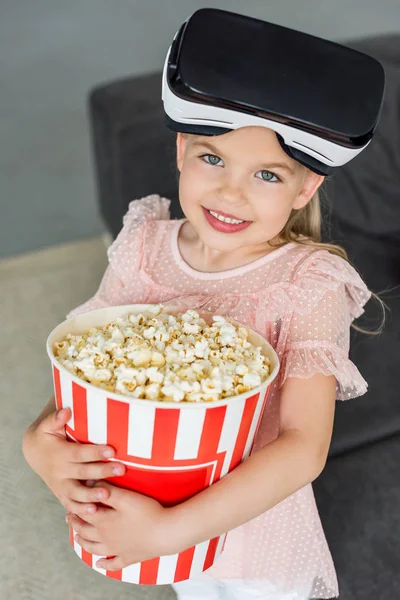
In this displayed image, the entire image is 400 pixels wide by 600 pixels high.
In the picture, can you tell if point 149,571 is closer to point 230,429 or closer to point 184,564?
point 184,564

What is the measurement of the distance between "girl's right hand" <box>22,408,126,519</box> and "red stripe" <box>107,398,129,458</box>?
0.5 inches

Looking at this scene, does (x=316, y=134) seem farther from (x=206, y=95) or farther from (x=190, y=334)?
(x=190, y=334)

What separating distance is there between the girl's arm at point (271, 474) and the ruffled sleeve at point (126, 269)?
0.36 meters

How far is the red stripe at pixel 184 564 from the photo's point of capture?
34.6 inches

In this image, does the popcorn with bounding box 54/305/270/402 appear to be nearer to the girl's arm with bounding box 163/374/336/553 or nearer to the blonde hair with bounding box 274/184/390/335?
the girl's arm with bounding box 163/374/336/553

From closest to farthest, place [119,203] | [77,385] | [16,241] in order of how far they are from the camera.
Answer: [77,385] → [119,203] → [16,241]

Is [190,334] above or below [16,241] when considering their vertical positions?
above

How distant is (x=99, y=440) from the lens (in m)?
0.79

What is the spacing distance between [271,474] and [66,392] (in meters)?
0.28

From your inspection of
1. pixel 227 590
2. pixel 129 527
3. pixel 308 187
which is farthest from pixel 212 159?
pixel 227 590

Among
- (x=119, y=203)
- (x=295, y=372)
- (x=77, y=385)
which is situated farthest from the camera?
(x=119, y=203)

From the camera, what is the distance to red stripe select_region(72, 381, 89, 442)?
755mm

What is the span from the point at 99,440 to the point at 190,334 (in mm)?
173

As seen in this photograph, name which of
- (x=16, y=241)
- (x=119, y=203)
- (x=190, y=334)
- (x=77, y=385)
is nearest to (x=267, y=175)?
(x=190, y=334)
